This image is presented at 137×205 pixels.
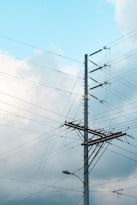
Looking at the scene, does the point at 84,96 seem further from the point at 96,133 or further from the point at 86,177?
the point at 86,177

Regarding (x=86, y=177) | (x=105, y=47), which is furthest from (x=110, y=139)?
(x=105, y=47)

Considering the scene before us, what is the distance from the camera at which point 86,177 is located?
35844 millimetres

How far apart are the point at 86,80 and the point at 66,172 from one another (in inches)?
367

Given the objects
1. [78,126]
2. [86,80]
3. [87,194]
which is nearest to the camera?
[87,194]

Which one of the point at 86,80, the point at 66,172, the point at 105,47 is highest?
the point at 105,47

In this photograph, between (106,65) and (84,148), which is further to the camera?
(106,65)

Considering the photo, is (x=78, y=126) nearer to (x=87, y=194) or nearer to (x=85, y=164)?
(x=85, y=164)

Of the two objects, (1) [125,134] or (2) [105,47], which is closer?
(1) [125,134]

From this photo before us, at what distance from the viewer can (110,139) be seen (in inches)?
1465

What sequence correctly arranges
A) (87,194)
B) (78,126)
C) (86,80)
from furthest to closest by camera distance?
(86,80)
(78,126)
(87,194)

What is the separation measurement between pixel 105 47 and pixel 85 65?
2.91 m

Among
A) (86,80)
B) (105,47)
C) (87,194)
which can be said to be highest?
(105,47)

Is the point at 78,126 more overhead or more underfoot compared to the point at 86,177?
more overhead

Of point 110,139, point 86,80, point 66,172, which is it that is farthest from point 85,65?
point 66,172
